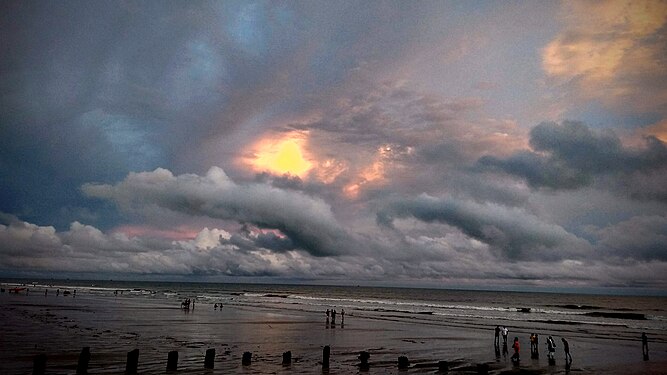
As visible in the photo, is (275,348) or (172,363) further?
(275,348)

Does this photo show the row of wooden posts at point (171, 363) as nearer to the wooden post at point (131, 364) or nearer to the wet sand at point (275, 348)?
the wooden post at point (131, 364)

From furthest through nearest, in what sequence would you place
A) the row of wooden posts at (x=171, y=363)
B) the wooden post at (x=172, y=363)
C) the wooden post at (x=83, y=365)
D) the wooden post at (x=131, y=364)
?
the wooden post at (x=172, y=363)
the wooden post at (x=131, y=364)
the wooden post at (x=83, y=365)
the row of wooden posts at (x=171, y=363)

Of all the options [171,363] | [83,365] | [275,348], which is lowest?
[275,348]

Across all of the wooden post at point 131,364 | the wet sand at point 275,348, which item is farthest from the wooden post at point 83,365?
the wooden post at point 131,364

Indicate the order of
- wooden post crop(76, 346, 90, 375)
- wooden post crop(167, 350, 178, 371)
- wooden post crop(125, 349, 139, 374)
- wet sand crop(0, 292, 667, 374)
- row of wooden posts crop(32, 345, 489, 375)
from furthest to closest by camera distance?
wet sand crop(0, 292, 667, 374) → wooden post crop(167, 350, 178, 371) → wooden post crop(125, 349, 139, 374) → wooden post crop(76, 346, 90, 375) → row of wooden posts crop(32, 345, 489, 375)

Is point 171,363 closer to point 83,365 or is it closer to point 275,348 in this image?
point 83,365

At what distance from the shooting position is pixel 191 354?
98.6 feet

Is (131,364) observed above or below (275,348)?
above

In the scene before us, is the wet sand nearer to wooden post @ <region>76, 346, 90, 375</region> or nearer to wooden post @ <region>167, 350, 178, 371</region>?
wooden post @ <region>167, 350, 178, 371</region>

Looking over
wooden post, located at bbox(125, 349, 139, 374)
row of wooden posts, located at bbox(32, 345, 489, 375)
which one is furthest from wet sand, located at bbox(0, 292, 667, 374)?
wooden post, located at bbox(125, 349, 139, 374)

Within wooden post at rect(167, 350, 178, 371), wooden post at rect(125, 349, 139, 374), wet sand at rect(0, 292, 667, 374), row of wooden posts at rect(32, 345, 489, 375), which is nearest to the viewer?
row of wooden posts at rect(32, 345, 489, 375)

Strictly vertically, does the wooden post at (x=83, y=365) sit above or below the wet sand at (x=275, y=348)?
above

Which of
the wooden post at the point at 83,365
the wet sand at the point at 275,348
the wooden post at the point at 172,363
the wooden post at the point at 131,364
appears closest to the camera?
the wooden post at the point at 83,365

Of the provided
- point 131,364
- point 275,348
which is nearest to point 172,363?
point 131,364
